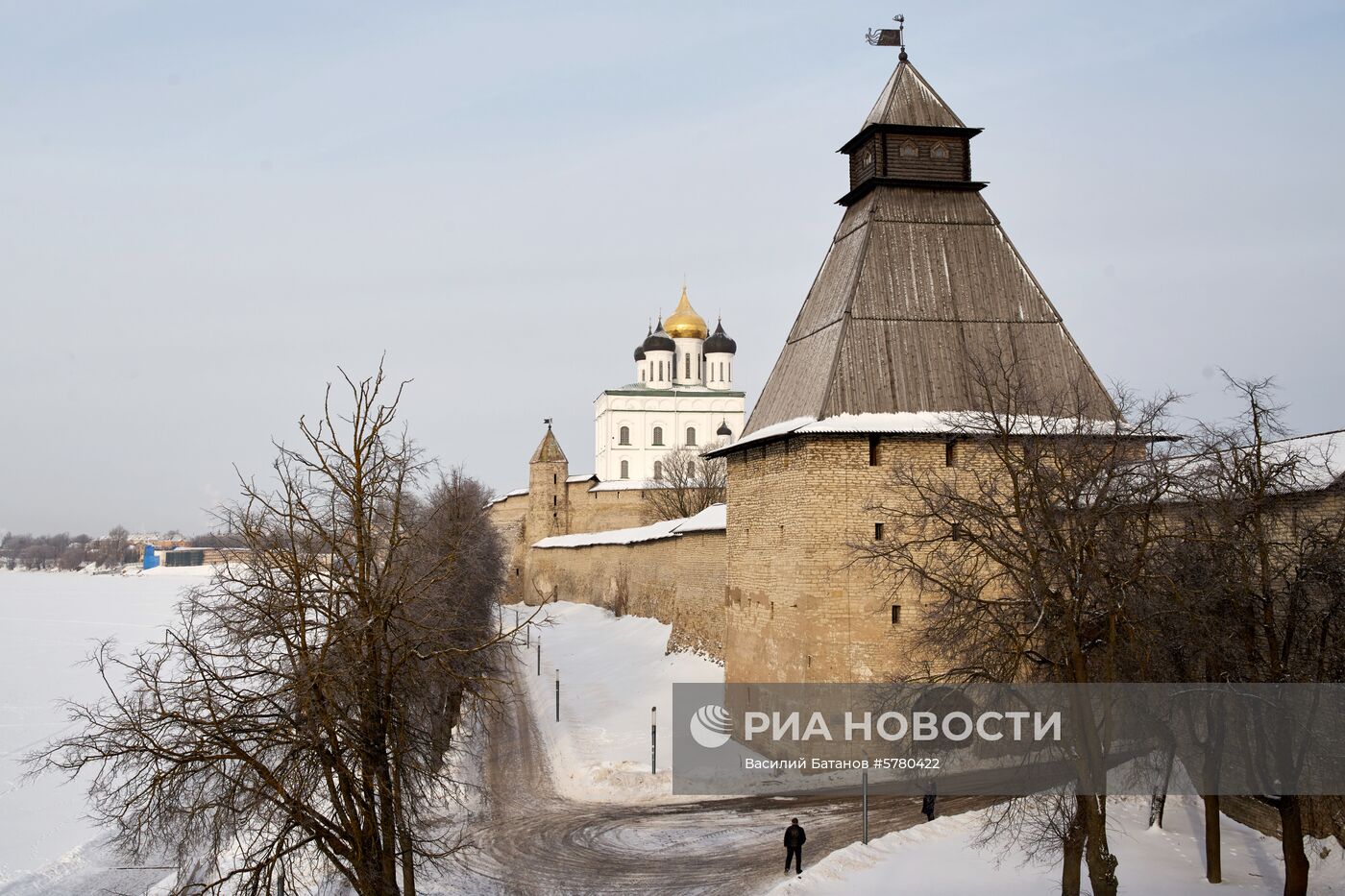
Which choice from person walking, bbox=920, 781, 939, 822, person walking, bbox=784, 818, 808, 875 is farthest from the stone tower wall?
person walking, bbox=784, 818, 808, 875

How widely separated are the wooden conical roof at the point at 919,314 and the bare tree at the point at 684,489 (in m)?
33.0

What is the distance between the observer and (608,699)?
2653 cm

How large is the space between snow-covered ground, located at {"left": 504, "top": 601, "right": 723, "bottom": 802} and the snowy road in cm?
95

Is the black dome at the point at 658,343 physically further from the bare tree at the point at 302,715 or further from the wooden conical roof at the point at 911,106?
the bare tree at the point at 302,715

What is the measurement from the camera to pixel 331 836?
8.86 metres

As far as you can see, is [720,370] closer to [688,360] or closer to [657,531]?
[688,360]

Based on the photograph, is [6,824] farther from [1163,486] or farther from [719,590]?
[1163,486]

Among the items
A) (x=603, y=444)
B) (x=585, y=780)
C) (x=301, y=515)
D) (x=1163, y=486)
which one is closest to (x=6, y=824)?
(x=585, y=780)

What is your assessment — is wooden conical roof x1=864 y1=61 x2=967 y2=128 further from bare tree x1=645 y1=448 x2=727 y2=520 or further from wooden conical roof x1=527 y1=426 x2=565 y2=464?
wooden conical roof x1=527 y1=426 x2=565 y2=464

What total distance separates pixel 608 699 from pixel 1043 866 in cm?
1505

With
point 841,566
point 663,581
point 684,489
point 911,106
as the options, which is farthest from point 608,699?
point 684,489

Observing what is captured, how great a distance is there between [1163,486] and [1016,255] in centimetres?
932

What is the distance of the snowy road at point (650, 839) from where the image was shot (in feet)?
42.4

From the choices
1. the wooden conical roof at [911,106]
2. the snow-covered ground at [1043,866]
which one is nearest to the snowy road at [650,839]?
the snow-covered ground at [1043,866]
